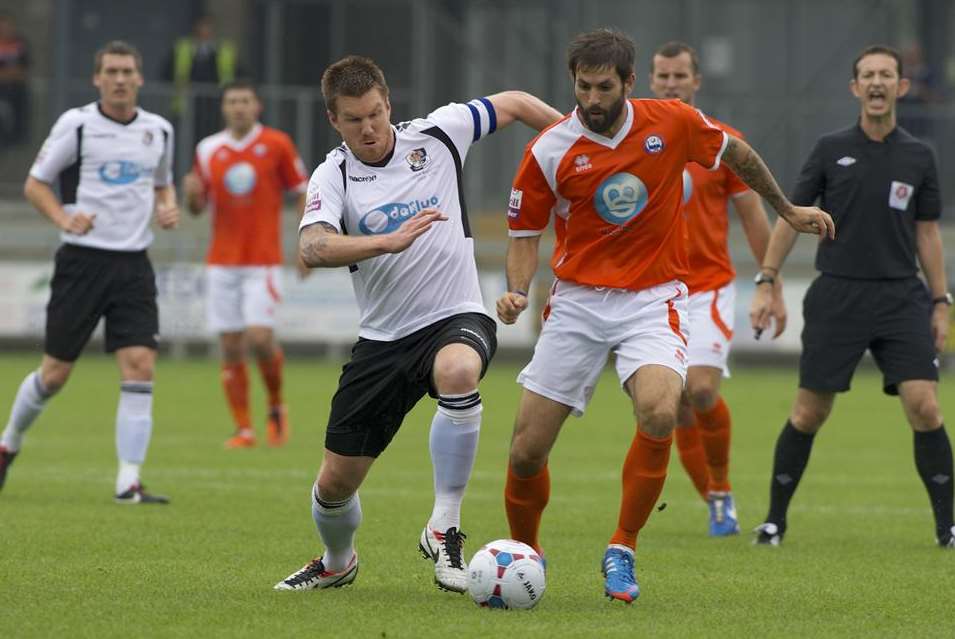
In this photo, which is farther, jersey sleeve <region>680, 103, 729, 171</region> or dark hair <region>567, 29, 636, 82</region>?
jersey sleeve <region>680, 103, 729, 171</region>

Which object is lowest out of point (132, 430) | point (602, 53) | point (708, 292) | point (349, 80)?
point (132, 430)

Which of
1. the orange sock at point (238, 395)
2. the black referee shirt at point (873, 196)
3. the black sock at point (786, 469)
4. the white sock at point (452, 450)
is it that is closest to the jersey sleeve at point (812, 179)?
the black referee shirt at point (873, 196)

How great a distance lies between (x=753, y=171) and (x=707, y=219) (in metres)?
2.38

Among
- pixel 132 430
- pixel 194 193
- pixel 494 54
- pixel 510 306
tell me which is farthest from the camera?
pixel 494 54

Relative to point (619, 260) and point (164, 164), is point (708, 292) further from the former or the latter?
point (164, 164)

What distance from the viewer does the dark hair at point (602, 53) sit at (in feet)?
22.1

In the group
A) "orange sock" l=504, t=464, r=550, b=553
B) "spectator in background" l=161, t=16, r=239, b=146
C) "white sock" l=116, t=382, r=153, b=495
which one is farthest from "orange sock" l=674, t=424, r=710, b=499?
"spectator in background" l=161, t=16, r=239, b=146

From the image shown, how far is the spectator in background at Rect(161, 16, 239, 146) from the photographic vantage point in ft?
80.0

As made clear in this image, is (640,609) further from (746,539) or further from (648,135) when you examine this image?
(746,539)

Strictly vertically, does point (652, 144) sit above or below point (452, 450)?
above

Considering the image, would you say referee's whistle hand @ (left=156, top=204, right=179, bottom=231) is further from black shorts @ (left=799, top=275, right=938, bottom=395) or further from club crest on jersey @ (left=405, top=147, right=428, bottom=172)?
black shorts @ (left=799, top=275, right=938, bottom=395)

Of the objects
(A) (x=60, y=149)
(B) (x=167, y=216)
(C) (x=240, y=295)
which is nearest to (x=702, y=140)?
(B) (x=167, y=216)

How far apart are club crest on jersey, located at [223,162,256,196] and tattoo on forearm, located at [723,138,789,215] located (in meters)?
7.55

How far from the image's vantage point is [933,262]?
29.5 feet
